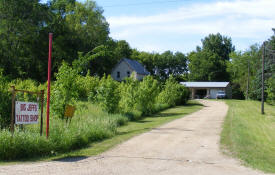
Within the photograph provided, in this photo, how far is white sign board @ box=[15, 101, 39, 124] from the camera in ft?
30.7

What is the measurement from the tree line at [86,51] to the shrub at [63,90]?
572mm

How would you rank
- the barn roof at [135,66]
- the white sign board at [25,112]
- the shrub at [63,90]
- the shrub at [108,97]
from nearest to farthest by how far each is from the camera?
1. the white sign board at [25,112]
2. the shrub at [63,90]
3. the shrub at [108,97]
4. the barn roof at [135,66]

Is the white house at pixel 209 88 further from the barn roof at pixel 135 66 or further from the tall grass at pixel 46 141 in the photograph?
the tall grass at pixel 46 141

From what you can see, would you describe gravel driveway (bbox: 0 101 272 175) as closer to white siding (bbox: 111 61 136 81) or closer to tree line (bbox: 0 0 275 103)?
tree line (bbox: 0 0 275 103)

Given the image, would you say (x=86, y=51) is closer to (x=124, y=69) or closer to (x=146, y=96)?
(x=124, y=69)

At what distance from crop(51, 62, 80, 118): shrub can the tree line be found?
57 cm

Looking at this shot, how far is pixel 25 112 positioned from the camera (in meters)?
9.62

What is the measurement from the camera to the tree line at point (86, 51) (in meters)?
41.7

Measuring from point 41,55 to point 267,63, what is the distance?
35866 mm

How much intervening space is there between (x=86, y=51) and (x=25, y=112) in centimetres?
4841

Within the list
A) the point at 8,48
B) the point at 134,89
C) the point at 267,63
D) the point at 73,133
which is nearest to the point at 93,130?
the point at 73,133

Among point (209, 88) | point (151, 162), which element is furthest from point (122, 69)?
point (151, 162)

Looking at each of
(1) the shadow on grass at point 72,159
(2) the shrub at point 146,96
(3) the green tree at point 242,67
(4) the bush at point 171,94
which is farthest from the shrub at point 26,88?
Answer: (3) the green tree at point 242,67

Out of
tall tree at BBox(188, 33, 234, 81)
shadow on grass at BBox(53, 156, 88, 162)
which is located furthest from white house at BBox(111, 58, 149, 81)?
shadow on grass at BBox(53, 156, 88, 162)
